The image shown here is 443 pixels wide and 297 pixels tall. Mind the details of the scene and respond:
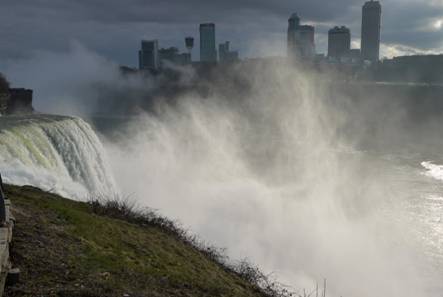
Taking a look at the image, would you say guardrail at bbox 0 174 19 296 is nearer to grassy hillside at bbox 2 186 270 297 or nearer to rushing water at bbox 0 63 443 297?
grassy hillside at bbox 2 186 270 297

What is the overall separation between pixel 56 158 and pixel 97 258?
1494 centimetres

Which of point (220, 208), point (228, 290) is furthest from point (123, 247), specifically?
point (220, 208)

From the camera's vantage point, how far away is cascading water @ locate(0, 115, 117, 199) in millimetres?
18016

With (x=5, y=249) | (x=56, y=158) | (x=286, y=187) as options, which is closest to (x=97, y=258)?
(x=5, y=249)

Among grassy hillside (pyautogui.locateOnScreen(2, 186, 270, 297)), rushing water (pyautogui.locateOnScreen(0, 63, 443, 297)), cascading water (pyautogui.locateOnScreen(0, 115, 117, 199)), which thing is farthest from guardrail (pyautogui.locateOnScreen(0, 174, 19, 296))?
rushing water (pyautogui.locateOnScreen(0, 63, 443, 297))

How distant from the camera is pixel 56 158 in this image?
23031 mm

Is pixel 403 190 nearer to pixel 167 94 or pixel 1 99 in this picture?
pixel 1 99

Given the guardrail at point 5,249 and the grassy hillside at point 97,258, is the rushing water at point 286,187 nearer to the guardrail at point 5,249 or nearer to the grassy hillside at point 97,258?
the grassy hillside at point 97,258

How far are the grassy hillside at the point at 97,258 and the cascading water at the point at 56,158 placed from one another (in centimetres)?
382

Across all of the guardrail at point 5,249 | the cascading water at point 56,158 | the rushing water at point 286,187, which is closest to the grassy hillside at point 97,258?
the guardrail at point 5,249

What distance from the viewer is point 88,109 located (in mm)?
154500

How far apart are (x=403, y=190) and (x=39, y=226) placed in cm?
4060

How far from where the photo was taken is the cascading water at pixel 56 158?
18016 millimetres

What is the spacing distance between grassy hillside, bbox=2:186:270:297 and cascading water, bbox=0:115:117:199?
382 centimetres
